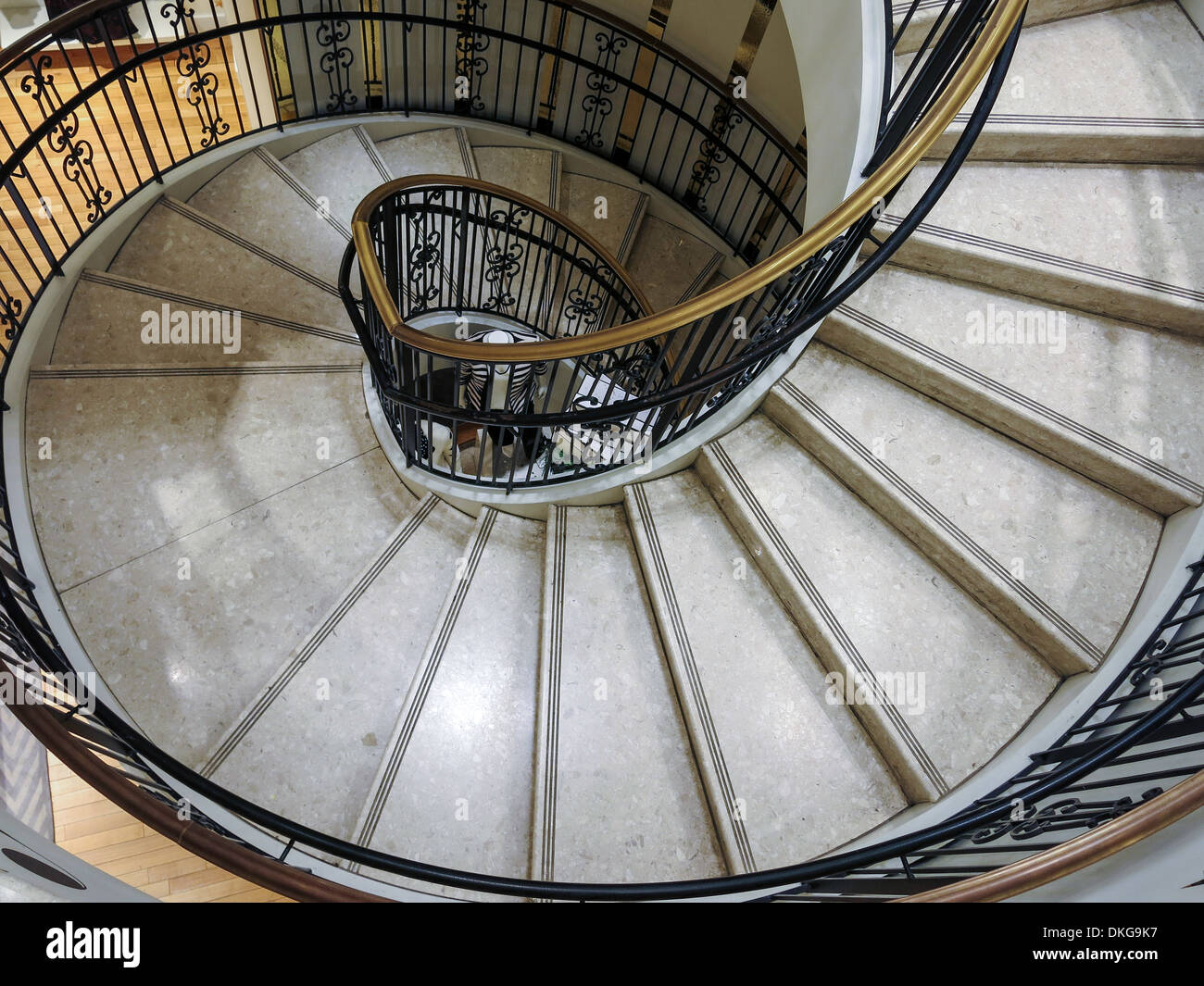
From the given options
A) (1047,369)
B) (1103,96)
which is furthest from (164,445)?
(1103,96)

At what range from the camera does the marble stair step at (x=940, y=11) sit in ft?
11.4

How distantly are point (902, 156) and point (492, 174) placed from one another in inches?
156

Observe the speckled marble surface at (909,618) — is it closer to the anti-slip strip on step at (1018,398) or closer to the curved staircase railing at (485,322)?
the anti-slip strip on step at (1018,398)

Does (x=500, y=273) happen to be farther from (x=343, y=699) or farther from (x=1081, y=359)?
(x=1081, y=359)

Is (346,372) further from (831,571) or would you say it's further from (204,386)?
(831,571)

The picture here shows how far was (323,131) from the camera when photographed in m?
5.17

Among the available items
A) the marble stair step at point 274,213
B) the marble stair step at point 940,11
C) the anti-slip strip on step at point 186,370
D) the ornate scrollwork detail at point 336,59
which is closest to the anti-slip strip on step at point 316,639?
the anti-slip strip on step at point 186,370

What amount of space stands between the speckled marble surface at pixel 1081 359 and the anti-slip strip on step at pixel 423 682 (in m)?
1.94

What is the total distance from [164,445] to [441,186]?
183 centimetres

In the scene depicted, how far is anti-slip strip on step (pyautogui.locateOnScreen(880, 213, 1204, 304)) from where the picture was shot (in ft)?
9.81

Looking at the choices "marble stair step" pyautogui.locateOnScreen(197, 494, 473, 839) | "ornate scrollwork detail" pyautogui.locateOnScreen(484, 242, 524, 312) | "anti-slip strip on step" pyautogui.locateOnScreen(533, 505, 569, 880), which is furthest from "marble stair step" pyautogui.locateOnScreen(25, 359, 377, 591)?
"ornate scrollwork detail" pyautogui.locateOnScreen(484, 242, 524, 312)

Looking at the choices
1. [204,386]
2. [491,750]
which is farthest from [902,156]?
[204,386]

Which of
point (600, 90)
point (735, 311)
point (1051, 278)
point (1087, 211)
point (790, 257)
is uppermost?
point (600, 90)

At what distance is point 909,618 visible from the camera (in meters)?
2.93
